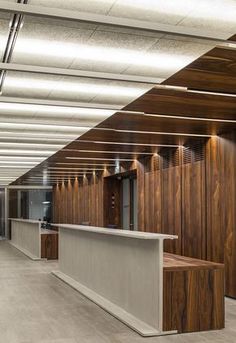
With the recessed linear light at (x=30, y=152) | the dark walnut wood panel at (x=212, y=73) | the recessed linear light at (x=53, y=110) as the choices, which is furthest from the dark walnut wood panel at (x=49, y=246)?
the dark walnut wood panel at (x=212, y=73)

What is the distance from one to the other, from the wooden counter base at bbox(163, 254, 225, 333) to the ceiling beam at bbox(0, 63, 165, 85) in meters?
2.13

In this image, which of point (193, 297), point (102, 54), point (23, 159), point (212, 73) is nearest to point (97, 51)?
point (102, 54)

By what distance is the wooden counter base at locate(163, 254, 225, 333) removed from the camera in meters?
5.40

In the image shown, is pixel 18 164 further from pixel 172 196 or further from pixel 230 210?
pixel 230 210

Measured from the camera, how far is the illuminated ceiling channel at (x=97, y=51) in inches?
133

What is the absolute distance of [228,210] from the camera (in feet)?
25.4

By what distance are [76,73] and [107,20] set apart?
1324mm

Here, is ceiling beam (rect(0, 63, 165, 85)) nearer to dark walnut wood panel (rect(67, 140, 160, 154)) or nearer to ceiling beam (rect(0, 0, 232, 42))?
ceiling beam (rect(0, 0, 232, 42))

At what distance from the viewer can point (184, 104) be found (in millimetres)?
5711

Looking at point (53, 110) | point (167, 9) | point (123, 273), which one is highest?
point (167, 9)

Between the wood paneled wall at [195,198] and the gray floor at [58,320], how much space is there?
1.08 m

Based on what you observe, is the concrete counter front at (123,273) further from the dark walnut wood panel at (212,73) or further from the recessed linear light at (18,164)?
the recessed linear light at (18,164)

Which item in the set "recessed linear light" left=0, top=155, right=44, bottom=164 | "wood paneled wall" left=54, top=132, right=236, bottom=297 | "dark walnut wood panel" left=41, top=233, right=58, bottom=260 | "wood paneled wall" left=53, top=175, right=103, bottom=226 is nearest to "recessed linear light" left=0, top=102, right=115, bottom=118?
"wood paneled wall" left=54, top=132, right=236, bottom=297

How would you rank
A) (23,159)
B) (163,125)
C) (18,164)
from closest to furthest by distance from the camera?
(163,125) → (23,159) → (18,164)
